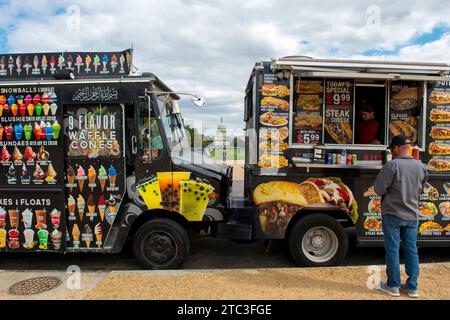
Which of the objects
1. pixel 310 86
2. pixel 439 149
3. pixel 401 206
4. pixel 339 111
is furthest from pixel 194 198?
pixel 439 149

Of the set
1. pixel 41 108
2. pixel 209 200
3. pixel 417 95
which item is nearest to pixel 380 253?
pixel 417 95

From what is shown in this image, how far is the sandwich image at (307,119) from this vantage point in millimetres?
5176

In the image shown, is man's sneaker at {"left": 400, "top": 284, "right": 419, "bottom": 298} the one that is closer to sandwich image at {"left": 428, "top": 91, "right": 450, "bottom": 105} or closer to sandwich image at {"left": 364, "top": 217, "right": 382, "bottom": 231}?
sandwich image at {"left": 364, "top": 217, "right": 382, "bottom": 231}

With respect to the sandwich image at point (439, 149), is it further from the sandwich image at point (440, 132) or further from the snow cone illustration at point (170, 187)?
the snow cone illustration at point (170, 187)

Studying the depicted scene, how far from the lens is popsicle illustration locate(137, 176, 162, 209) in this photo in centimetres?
491

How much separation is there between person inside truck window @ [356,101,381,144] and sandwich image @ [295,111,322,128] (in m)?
0.70

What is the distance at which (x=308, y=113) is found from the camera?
5207mm

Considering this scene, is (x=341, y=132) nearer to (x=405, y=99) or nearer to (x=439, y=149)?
(x=405, y=99)

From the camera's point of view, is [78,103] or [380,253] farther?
[380,253]

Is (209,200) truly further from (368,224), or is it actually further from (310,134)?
(368,224)

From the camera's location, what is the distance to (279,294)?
409 centimetres

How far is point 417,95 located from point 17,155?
5996 millimetres

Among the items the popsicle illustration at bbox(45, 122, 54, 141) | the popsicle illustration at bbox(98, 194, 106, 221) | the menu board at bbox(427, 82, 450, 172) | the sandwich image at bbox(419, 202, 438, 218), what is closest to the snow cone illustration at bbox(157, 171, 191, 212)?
the popsicle illustration at bbox(98, 194, 106, 221)

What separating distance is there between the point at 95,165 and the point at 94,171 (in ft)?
0.29
